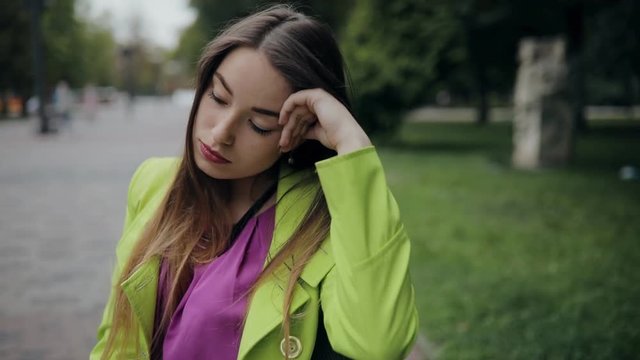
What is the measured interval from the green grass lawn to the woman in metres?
2.51

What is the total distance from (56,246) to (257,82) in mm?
5627

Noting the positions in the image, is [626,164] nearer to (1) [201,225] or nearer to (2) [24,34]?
(1) [201,225]

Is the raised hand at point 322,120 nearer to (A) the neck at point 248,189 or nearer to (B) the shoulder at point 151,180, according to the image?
(A) the neck at point 248,189

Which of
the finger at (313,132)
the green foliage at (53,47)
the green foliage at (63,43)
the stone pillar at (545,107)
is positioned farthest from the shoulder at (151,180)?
the green foliage at (63,43)

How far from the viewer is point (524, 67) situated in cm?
1306

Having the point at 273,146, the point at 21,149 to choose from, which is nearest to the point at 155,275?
the point at 273,146

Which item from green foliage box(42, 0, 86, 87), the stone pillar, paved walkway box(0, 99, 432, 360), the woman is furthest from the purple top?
green foliage box(42, 0, 86, 87)

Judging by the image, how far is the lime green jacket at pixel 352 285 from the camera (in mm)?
1443

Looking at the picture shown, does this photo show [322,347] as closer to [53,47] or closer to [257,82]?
[257,82]

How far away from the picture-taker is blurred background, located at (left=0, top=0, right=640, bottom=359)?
437cm

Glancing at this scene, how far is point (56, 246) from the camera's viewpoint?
21.6 feet

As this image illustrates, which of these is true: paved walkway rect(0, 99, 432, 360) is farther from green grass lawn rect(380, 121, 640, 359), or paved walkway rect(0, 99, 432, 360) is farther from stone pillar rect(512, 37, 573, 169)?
stone pillar rect(512, 37, 573, 169)

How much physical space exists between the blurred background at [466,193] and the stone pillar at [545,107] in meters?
0.03

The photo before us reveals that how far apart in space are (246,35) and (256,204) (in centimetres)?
44
